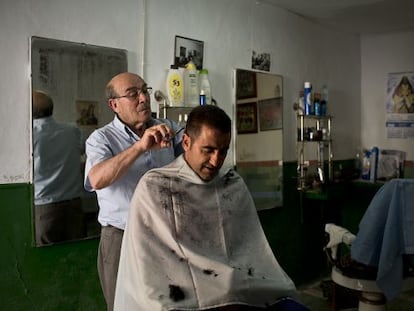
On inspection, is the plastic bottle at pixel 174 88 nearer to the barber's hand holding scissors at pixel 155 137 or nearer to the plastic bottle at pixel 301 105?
the barber's hand holding scissors at pixel 155 137

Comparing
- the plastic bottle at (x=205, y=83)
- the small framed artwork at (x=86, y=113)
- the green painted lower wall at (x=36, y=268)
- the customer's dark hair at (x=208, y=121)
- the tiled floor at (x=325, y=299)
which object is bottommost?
the tiled floor at (x=325, y=299)

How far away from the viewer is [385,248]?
6.97 feet

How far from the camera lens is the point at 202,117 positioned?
4.57 feet

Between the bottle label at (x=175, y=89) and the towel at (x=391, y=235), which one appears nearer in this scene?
the towel at (x=391, y=235)

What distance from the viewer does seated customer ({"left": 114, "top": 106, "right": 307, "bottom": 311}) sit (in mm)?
1299

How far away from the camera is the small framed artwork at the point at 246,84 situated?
9.45ft

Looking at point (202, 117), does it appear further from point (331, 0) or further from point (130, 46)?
point (331, 0)

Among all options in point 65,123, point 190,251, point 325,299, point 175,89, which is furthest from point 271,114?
point 190,251

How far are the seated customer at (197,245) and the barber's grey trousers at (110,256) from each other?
0.35 m

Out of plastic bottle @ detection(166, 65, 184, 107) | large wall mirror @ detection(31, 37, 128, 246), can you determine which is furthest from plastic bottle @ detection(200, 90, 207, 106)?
large wall mirror @ detection(31, 37, 128, 246)

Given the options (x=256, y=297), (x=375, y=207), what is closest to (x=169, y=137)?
(x=256, y=297)

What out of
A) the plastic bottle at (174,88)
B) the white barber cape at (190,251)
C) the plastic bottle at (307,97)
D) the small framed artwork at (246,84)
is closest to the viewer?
the white barber cape at (190,251)

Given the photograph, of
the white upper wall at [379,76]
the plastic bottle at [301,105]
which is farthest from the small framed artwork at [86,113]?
the white upper wall at [379,76]

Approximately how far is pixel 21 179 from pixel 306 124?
7.43 feet
